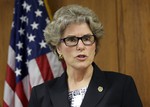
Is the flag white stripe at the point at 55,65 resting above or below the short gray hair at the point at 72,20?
below

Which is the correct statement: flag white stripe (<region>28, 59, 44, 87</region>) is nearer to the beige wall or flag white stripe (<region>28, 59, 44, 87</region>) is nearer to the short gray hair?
the beige wall

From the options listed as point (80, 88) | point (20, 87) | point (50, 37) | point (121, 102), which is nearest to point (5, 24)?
point (20, 87)

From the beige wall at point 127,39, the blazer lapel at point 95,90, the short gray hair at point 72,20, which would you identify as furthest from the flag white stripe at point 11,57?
the blazer lapel at point 95,90

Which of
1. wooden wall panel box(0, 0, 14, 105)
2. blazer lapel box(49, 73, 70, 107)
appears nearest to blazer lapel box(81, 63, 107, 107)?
blazer lapel box(49, 73, 70, 107)

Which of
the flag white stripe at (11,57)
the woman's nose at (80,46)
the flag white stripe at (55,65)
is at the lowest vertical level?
the flag white stripe at (55,65)

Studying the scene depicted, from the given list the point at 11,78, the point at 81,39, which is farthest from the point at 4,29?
the point at 81,39

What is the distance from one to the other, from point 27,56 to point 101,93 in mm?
791

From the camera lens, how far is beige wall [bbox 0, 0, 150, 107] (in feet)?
6.42

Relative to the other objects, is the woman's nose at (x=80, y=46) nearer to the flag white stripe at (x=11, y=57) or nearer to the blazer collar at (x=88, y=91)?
the blazer collar at (x=88, y=91)

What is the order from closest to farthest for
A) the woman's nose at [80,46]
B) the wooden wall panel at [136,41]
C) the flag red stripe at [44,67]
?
the woman's nose at [80,46] → the wooden wall panel at [136,41] → the flag red stripe at [44,67]

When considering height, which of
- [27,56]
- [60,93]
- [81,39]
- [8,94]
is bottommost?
[8,94]

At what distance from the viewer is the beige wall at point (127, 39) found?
1957mm

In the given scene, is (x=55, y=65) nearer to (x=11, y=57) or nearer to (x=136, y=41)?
(x=11, y=57)

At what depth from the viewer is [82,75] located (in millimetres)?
1665
